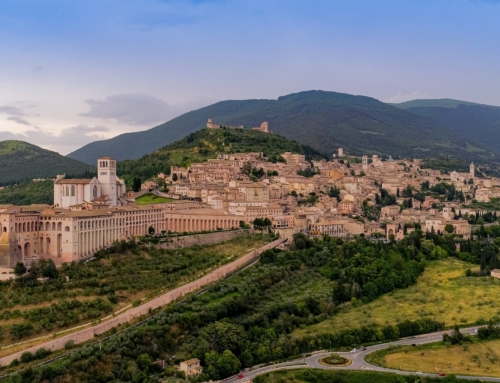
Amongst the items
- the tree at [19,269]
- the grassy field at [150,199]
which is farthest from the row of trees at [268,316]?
the grassy field at [150,199]

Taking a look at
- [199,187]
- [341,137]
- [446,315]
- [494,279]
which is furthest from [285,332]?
[341,137]

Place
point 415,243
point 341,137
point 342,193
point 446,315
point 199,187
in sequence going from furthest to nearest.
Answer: point 341,137
point 342,193
point 199,187
point 415,243
point 446,315

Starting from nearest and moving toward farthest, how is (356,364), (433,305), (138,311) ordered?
1. (356,364)
2. (138,311)
3. (433,305)

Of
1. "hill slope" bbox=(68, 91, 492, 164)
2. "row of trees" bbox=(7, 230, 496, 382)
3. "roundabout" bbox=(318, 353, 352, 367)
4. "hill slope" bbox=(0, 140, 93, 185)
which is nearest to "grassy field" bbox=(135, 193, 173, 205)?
"row of trees" bbox=(7, 230, 496, 382)

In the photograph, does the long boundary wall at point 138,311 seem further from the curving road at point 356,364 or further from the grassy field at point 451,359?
the grassy field at point 451,359

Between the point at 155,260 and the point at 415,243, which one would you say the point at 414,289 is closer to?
the point at 415,243

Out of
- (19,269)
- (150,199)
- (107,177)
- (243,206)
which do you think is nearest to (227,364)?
(19,269)

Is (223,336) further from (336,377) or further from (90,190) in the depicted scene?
(90,190)
